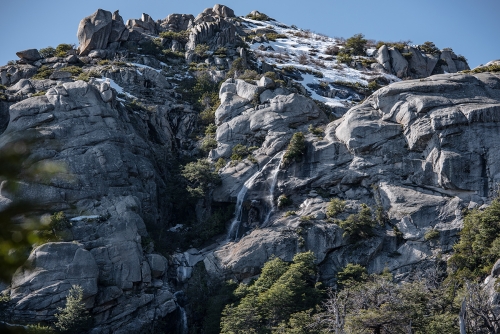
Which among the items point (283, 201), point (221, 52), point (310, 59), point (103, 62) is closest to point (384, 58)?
point (310, 59)

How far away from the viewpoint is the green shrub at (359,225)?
116ft

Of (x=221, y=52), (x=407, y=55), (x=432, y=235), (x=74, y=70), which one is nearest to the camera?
(x=432, y=235)

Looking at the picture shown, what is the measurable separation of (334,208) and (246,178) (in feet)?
28.2

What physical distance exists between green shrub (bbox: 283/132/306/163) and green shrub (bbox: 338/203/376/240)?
7201 millimetres

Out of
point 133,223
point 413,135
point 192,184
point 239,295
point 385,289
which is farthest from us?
point 192,184

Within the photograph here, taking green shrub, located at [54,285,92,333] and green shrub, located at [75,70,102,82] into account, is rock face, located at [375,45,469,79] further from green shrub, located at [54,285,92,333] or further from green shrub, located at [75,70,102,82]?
green shrub, located at [54,285,92,333]

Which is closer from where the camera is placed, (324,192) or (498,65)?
(324,192)

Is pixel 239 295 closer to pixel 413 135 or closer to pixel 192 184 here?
pixel 192 184

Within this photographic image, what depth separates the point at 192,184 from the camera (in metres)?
43.9

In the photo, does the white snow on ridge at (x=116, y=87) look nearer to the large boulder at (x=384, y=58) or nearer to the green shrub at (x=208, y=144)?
the green shrub at (x=208, y=144)

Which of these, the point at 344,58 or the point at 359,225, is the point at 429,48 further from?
the point at 359,225

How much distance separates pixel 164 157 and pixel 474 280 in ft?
92.7

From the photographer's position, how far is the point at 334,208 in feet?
121

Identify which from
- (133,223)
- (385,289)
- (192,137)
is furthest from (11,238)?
(192,137)
